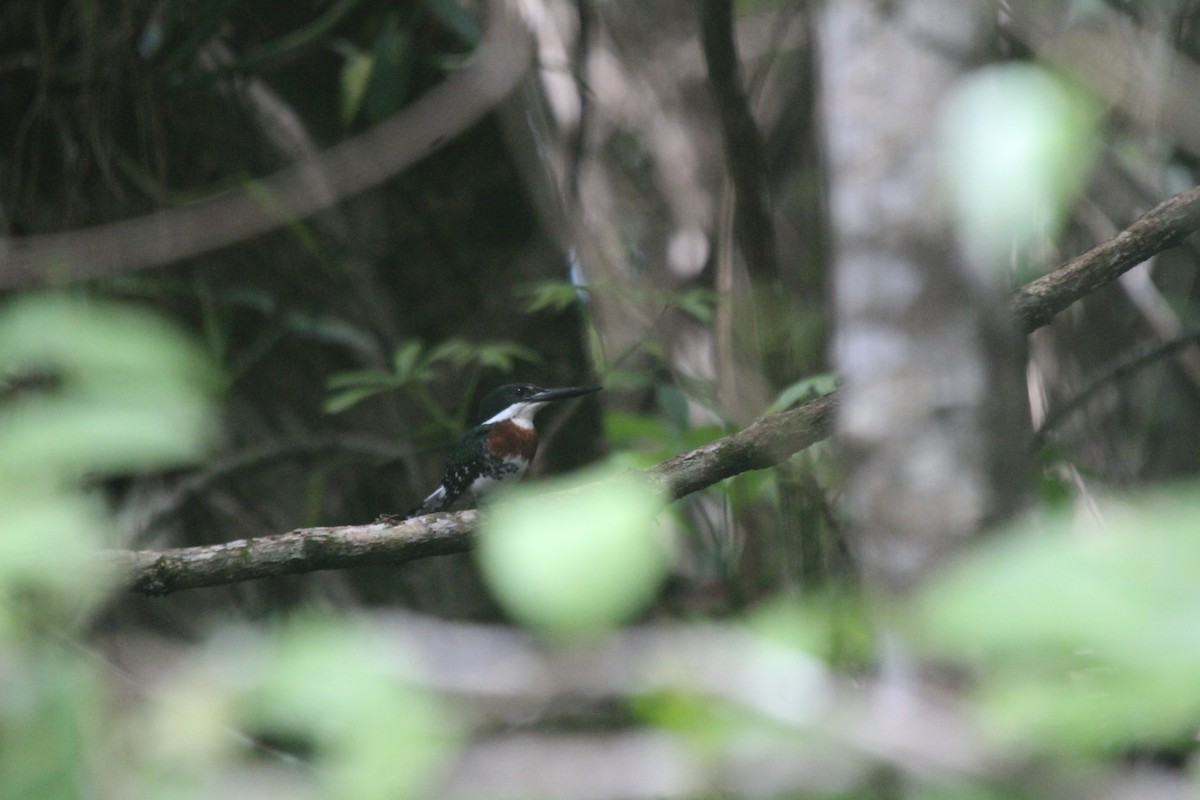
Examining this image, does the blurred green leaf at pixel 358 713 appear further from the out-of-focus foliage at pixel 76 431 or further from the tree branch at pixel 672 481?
the tree branch at pixel 672 481

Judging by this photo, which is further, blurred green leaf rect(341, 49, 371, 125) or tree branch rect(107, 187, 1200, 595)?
blurred green leaf rect(341, 49, 371, 125)

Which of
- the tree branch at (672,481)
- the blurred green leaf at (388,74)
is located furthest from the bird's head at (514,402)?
the tree branch at (672,481)

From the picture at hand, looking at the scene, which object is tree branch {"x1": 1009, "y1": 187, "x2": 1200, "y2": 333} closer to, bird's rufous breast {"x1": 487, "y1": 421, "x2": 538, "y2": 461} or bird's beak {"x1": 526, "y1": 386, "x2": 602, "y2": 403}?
bird's beak {"x1": 526, "y1": 386, "x2": 602, "y2": 403}

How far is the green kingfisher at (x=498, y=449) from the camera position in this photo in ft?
12.9

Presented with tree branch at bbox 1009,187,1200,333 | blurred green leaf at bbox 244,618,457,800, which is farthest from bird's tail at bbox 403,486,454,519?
blurred green leaf at bbox 244,618,457,800

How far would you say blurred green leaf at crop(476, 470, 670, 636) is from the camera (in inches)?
24.4

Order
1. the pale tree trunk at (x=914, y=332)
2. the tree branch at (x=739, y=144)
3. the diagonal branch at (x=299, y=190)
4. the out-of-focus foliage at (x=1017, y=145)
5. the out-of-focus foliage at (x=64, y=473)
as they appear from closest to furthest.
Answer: the out-of-focus foliage at (x=1017, y=145) → the out-of-focus foliage at (x=64, y=473) → the pale tree trunk at (x=914, y=332) → the tree branch at (x=739, y=144) → the diagonal branch at (x=299, y=190)

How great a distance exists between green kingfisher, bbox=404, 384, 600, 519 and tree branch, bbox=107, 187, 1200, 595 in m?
1.33

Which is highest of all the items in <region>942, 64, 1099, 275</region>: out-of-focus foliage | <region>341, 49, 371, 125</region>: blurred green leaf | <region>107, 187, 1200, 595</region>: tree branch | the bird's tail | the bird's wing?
<region>942, 64, 1099, 275</region>: out-of-focus foliage

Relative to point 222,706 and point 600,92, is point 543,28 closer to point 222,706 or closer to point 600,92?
point 600,92

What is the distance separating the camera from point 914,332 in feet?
4.90

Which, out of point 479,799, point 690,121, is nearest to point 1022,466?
point 479,799

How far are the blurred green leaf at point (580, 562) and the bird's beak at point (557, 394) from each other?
296 centimetres

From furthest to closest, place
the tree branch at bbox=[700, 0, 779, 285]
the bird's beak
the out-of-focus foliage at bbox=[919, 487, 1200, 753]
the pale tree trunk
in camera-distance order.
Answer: the bird's beak
the tree branch at bbox=[700, 0, 779, 285]
the pale tree trunk
the out-of-focus foliage at bbox=[919, 487, 1200, 753]
